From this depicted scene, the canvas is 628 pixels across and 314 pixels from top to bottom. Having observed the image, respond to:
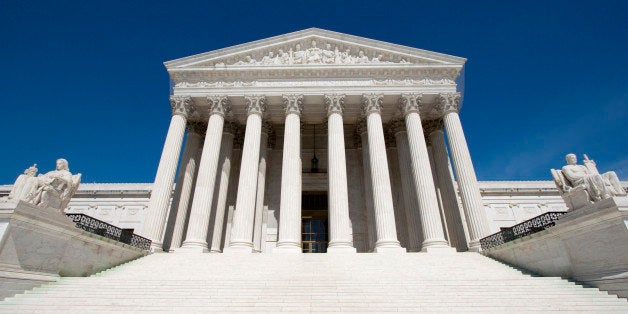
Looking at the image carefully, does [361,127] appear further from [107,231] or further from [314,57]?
[107,231]

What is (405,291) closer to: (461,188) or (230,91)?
(461,188)

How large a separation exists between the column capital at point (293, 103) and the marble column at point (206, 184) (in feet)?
13.7

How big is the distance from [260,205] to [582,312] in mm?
17645

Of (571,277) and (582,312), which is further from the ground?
(571,277)

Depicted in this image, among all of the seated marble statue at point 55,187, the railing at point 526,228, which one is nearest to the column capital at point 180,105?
the seated marble statue at point 55,187

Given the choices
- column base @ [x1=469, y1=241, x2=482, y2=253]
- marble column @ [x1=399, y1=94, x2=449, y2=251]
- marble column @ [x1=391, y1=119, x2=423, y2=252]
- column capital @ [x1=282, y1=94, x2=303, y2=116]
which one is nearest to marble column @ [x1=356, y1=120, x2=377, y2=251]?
marble column @ [x1=391, y1=119, x2=423, y2=252]

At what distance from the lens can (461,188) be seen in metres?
19.2

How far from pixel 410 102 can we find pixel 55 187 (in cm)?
1961

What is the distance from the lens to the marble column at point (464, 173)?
58.4ft

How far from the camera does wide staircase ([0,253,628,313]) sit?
8914mm

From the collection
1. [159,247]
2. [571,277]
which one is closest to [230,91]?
[159,247]

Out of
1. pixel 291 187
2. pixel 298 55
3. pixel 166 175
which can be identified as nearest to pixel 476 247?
pixel 291 187

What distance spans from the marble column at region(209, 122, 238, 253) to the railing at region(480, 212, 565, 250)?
15885 mm

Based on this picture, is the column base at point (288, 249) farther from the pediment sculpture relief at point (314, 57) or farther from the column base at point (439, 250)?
the pediment sculpture relief at point (314, 57)
